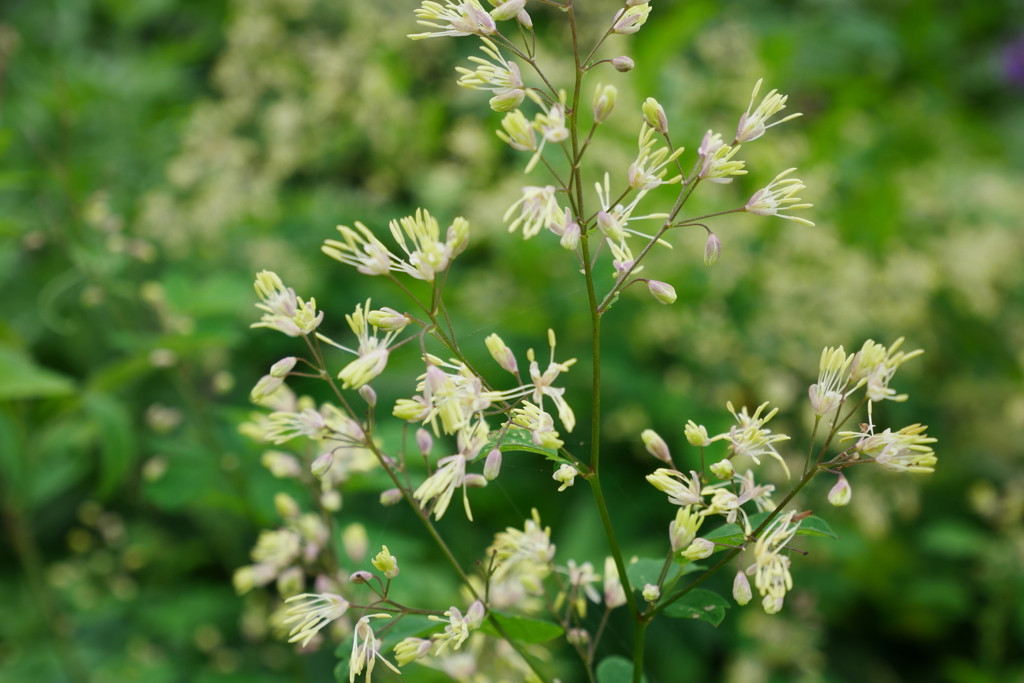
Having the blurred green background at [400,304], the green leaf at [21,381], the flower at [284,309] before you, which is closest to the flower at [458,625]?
the flower at [284,309]

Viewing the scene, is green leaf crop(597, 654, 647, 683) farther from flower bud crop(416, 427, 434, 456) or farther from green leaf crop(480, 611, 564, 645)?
flower bud crop(416, 427, 434, 456)

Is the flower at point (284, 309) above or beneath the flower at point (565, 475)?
above

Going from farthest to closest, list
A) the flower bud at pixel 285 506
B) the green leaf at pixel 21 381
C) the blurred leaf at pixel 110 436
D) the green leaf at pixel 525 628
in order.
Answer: the blurred leaf at pixel 110 436 → the green leaf at pixel 21 381 → the flower bud at pixel 285 506 → the green leaf at pixel 525 628

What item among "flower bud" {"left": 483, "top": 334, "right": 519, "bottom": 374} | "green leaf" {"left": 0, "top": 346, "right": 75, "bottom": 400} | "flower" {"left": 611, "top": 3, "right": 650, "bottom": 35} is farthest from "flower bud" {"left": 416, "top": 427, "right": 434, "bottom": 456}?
"green leaf" {"left": 0, "top": 346, "right": 75, "bottom": 400}

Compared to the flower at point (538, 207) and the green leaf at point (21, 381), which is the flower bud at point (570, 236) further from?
the green leaf at point (21, 381)

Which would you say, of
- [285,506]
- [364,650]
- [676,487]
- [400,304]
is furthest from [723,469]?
[400,304]

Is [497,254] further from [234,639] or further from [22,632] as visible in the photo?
[22,632]
